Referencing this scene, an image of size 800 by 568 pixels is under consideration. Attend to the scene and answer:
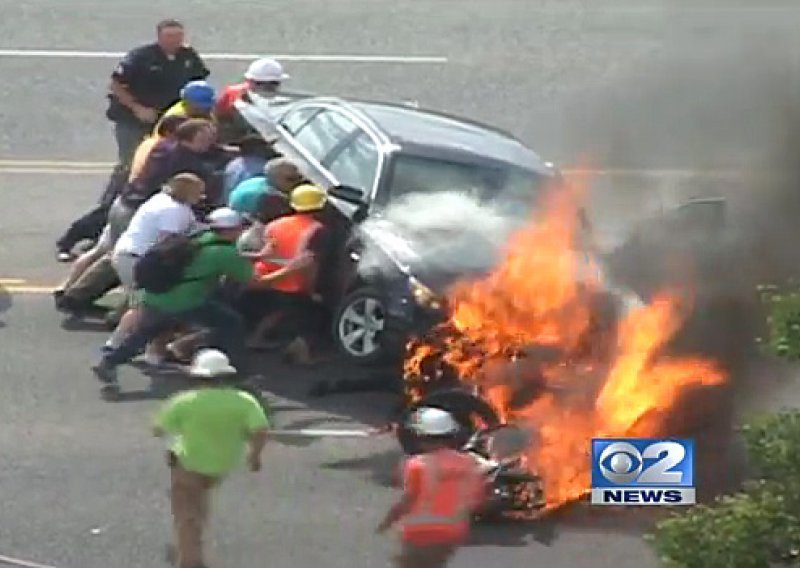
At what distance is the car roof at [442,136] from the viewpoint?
45.4ft

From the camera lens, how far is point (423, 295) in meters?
12.8

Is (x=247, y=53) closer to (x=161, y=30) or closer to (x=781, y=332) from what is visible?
(x=161, y=30)

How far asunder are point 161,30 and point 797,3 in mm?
4998

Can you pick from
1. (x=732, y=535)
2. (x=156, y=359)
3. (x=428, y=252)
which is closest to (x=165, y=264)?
(x=156, y=359)

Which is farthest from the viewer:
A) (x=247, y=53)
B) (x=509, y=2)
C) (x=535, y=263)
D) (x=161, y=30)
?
(x=509, y=2)

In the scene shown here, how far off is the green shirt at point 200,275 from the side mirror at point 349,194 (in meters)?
0.72

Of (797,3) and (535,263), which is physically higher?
(797,3)

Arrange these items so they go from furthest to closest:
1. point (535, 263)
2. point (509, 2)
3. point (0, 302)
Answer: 1. point (509, 2)
2. point (0, 302)
3. point (535, 263)

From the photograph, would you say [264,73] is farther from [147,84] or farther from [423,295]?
[423,295]

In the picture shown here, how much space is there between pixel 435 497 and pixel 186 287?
12.5 ft

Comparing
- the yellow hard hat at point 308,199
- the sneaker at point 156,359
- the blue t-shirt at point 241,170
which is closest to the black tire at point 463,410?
the yellow hard hat at point 308,199

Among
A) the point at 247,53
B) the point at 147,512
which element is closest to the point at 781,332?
the point at 147,512

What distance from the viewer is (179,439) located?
1055 centimetres

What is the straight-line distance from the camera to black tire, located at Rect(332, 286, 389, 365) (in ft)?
43.3
